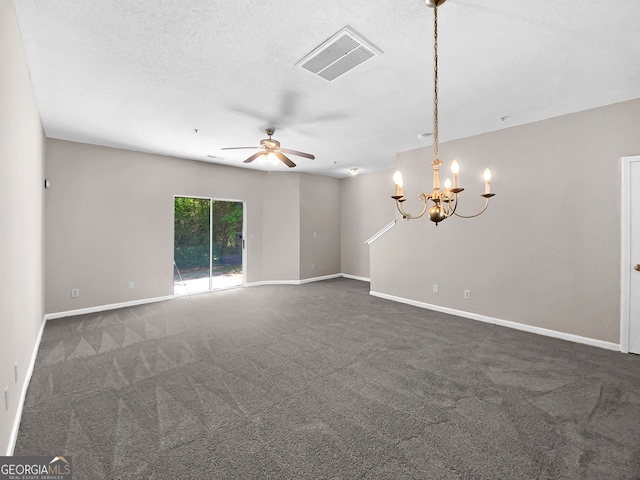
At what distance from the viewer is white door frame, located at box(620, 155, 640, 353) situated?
10.7ft

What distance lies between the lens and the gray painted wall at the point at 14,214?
1.78 m

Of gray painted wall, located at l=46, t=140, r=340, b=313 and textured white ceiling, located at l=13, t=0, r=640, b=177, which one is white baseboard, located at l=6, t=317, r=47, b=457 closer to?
gray painted wall, located at l=46, t=140, r=340, b=313

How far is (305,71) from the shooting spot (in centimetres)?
264

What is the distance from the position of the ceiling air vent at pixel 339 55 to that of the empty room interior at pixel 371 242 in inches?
0.8

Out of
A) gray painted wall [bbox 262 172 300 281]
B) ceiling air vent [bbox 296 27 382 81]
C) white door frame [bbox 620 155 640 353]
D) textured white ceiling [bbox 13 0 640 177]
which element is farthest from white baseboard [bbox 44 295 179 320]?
white door frame [bbox 620 155 640 353]

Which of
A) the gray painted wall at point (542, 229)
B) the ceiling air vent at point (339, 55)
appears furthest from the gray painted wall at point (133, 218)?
the ceiling air vent at point (339, 55)

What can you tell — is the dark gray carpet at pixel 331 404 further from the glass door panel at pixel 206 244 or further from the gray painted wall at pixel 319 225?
the gray painted wall at pixel 319 225

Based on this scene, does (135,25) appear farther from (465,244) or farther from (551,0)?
(465,244)

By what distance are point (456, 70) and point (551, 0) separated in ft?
2.80

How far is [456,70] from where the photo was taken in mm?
2660

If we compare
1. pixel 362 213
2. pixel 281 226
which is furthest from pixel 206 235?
pixel 362 213

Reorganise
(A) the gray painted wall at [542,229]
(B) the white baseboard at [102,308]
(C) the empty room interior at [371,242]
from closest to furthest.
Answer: (C) the empty room interior at [371,242] → (A) the gray painted wall at [542,229] → (B) the white baseboard at [102,308]

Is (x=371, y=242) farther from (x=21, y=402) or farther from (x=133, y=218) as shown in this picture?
(x=21, y=402)

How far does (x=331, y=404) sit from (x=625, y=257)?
3673 millimetres
